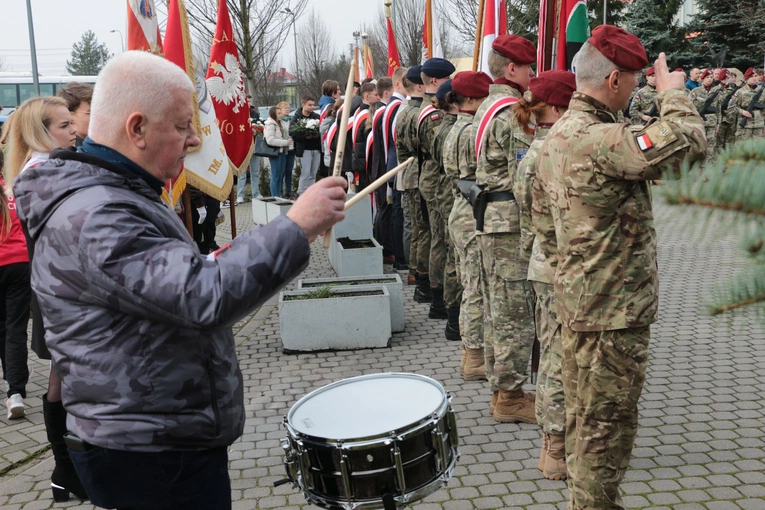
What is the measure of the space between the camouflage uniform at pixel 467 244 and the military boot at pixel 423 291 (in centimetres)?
242

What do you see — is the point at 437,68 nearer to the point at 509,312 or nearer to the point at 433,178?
the point at 433,178

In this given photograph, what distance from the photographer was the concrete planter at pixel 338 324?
686 centimetres

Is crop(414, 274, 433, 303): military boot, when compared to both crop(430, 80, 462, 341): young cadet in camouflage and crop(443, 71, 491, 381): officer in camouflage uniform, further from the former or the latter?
crop(443, 71, 491, 381): officer in camouflage uniform

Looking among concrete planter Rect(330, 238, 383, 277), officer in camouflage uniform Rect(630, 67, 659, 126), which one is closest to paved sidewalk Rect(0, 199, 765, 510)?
concrete planter Rect(330, 238, 383, 277)

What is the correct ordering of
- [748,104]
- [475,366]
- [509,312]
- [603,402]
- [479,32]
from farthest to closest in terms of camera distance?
[748,104], [479,32], [475,366], [509,312], [603,402]

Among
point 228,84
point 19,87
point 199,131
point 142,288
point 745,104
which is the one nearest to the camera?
point 142,288

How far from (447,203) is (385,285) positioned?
99cm

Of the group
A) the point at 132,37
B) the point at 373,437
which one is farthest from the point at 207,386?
the point at 132,37

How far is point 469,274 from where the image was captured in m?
5.86

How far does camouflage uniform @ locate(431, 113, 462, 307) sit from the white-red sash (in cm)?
183

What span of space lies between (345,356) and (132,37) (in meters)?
3.22

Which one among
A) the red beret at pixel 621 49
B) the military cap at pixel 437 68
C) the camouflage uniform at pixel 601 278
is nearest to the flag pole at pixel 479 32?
the military cap at pixel 437 68

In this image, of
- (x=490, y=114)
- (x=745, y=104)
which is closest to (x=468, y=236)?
(x=490, y=114)

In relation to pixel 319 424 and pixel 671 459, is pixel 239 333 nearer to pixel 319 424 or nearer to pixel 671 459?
pixel 671 459
